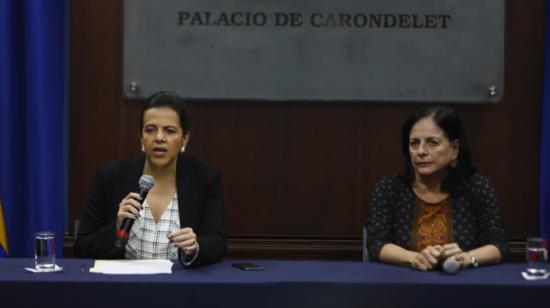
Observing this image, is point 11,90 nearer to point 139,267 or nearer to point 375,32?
point 139,267

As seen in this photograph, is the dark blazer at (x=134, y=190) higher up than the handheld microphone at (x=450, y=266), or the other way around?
the dark blazer at (x=134, y=190)

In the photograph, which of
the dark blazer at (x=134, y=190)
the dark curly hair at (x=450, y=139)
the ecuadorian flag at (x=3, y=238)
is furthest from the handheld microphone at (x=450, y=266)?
the ecuadorian flag at (x=3, y=238)

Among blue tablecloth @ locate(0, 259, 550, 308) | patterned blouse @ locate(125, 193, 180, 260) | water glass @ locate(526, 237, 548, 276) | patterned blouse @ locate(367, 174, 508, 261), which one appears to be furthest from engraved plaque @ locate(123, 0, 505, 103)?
blue tablecloth @ locate(0, 259, 550, 308)

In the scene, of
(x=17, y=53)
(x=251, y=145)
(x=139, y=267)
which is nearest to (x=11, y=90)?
(x=17, y=53)

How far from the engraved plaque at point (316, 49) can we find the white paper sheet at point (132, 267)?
1184 millimetres

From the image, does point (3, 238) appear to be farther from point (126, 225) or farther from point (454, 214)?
point (454, 214)

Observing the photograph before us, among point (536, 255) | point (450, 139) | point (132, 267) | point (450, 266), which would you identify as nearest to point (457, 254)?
point (450, 266)

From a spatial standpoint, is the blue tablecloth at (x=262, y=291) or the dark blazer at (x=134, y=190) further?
the dark blazer at (x=134, y=190)

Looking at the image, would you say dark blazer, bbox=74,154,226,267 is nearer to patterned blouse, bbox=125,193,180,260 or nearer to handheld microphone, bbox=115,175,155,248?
patterned blouse, bbox=125,193,180,260

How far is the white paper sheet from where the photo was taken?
236cm

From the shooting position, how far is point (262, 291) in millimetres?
2223

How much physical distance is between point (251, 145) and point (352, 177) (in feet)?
1.65

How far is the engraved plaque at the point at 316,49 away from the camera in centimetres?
351

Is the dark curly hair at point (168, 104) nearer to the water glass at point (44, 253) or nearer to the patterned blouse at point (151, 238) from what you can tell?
the patterned blouse at point (151, 238)
